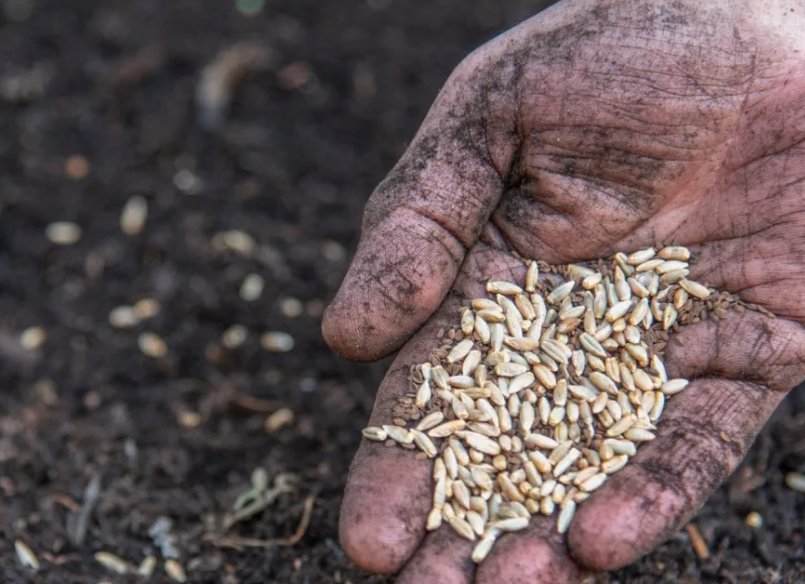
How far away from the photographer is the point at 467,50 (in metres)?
4.46

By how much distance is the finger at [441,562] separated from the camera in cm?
192

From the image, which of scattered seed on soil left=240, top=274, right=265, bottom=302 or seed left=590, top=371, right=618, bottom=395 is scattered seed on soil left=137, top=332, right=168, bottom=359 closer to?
scattered seed on soil left=240, top=274, right=265, bottom=302

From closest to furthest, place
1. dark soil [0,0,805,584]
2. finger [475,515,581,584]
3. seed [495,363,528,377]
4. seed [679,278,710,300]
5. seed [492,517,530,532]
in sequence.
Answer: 1. finger [475,515,581,584]
2. seed [492,517,530,532]
3. seed [495,363,528,377]
4. seed [679,278,710,300]
5. dark soil [0,0,805,584]

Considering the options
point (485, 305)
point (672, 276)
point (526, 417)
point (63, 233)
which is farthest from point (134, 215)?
point (672, 276)

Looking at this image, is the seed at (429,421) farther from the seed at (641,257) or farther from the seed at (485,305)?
the seed at (641,257)

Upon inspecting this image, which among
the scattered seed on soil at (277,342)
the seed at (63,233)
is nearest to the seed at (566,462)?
the scattered seed on soil at (277,342)

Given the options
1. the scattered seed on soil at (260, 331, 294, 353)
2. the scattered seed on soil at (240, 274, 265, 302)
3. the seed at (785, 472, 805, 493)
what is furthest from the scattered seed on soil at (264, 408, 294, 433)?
the seed at (785, 472, 805, 493)

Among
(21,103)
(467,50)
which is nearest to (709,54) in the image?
(467,50)

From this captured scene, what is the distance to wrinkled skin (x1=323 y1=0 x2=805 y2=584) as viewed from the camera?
2217 mm

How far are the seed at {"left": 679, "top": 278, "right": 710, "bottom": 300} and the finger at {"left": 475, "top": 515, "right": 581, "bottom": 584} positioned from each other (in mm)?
759

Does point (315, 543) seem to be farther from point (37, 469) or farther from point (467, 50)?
point (467, 50)

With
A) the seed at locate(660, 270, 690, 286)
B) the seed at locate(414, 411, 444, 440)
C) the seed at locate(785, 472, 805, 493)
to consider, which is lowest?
the seed at locate(785, 472, 805, 493)

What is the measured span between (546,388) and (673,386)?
1.05 ft

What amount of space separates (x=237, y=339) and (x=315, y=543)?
101 centimetres
